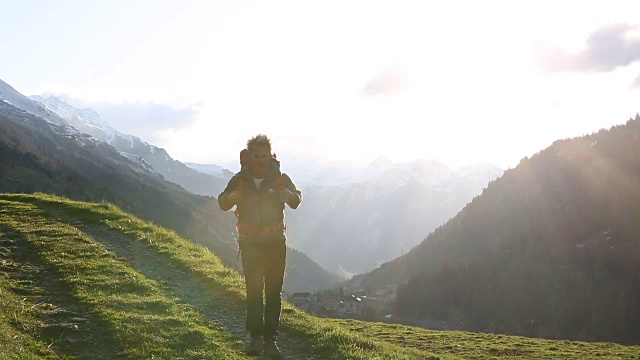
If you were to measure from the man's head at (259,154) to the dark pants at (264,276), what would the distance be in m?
1.60

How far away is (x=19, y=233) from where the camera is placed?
21734 millimetres

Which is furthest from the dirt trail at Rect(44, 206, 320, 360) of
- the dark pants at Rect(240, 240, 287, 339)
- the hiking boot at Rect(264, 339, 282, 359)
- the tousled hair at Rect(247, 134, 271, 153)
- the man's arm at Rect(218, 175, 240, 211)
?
the tousled hair at Rect(247, 134, 271, 153)

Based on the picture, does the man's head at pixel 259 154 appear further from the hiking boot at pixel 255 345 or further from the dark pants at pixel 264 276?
the hiking boot at pixel 255 345

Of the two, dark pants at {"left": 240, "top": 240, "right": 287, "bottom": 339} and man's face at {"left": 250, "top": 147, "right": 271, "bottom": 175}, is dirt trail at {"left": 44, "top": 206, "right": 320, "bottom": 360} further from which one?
man's face at {"left": 250, "top": 147, "right": 271, "bottom": 175}

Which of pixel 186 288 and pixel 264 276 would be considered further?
pixel 186 288

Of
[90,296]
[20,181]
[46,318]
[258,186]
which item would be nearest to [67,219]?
[90,296]

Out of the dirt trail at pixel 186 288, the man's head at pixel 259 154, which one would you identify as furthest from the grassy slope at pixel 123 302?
the man's head at pixel 259 154

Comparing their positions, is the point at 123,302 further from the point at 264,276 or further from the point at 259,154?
the point at 259,154

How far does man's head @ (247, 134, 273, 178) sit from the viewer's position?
33.1 ft

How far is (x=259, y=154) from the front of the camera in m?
10.1

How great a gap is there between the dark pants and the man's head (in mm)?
1605

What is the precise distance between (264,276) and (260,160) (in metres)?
2.70

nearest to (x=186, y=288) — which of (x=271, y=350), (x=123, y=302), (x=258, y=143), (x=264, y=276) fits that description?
(x=123, y=302)

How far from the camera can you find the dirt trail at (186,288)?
1312 centimetres
